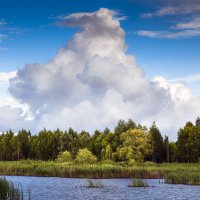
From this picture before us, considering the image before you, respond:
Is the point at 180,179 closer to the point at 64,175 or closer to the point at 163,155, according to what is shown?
the point at 64,175

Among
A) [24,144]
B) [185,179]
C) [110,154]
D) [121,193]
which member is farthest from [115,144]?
[121,193]

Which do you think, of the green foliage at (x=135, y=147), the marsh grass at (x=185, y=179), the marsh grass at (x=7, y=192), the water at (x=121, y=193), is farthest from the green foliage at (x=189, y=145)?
the marsh grass at (x=7, y=192)

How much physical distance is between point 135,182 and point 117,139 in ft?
195

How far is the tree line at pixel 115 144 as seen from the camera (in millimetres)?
98062

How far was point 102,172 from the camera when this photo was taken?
2512 inches

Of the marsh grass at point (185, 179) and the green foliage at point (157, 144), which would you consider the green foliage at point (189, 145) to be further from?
the marsh grass at point (185, 179)

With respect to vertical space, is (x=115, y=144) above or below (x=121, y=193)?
A: above

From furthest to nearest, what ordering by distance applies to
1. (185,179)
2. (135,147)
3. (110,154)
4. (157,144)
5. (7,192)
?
(157,144) → (110,154) → (135,147) → (185,179) → (7,192)

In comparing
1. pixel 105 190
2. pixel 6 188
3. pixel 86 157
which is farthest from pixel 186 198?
pixel 86 157

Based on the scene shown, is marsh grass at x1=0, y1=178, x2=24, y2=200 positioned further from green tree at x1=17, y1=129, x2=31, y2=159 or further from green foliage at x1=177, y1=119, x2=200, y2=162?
green tree at x1=17, y1=129, x2=31, y2=159

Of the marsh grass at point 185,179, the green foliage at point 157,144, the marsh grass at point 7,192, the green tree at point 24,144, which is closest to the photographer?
the marsh grass at point 7,192

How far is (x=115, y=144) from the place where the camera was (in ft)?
359

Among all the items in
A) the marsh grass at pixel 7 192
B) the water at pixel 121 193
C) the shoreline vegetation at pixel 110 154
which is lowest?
the water at pixel 121 193

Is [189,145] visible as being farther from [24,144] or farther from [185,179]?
[24,144]
